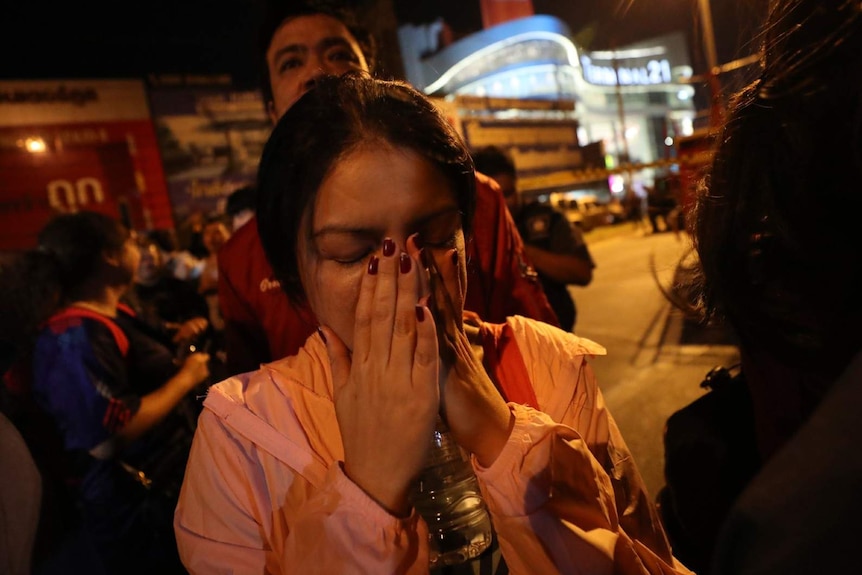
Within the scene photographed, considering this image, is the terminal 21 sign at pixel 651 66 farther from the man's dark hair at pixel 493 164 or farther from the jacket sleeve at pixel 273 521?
the jacket sleeve at pixel 273 521

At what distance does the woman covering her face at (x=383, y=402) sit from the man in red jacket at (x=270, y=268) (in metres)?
0.50

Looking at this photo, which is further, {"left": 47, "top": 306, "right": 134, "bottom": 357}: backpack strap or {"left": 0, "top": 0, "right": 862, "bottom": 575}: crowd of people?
{"left": 47, "top": 306, "right": 134, "bottom": 357}: backpack strap

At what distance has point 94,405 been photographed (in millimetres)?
2062

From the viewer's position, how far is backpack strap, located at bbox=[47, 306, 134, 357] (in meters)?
2.15

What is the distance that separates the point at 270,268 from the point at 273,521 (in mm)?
907

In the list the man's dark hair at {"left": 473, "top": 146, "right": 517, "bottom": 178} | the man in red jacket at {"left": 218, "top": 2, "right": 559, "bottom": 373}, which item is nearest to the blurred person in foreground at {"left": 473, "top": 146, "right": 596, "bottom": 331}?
the man's dark hair at {"left": 473, "top": 146, "right": 517, "bottom": 178}

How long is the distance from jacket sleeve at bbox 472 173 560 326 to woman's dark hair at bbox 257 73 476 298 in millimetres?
621

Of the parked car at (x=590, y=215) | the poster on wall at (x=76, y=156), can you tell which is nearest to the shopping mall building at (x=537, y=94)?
the parked car at (x=590, y=215)

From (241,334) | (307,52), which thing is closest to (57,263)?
(241,334)

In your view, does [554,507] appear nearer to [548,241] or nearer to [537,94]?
[548,241]

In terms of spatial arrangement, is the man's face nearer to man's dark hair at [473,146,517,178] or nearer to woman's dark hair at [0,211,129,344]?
woman's dark hair at [0,211,129,344]

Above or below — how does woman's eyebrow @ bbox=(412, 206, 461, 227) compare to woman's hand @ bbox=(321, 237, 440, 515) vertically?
above

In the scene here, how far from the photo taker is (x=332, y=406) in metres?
1.10

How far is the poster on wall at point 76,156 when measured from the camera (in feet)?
45.1
